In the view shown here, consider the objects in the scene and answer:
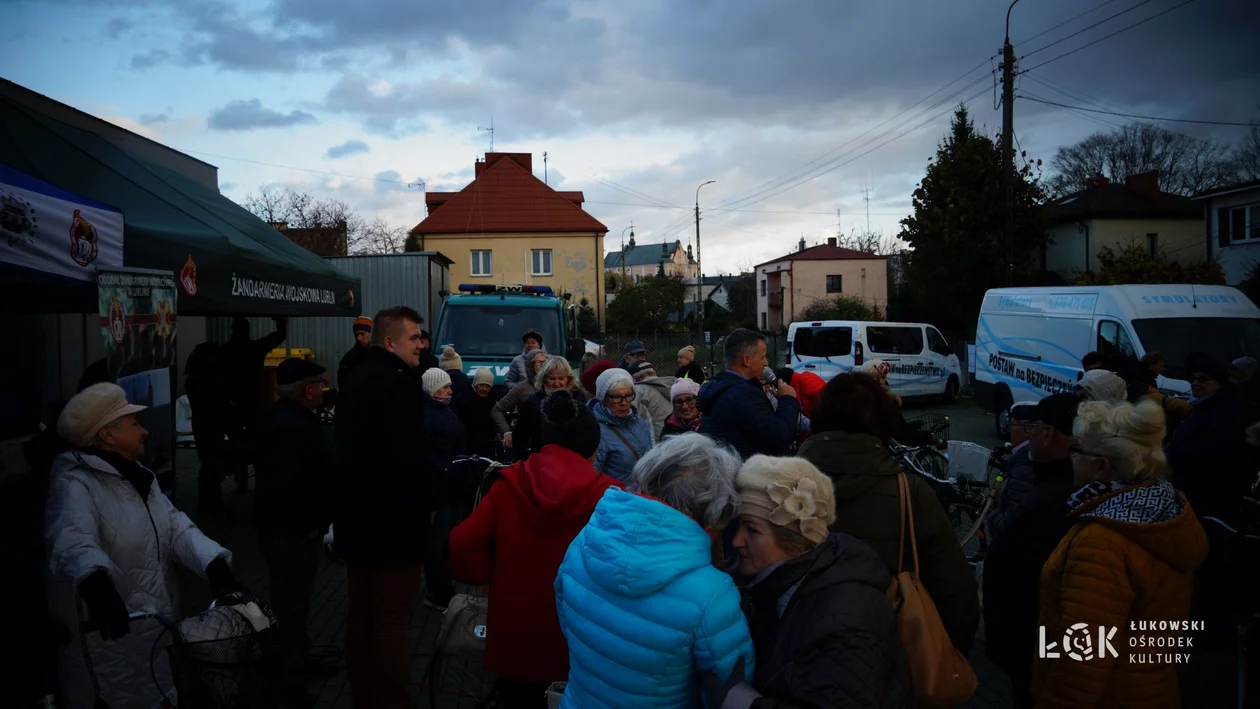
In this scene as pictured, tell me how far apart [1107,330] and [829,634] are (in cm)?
1241

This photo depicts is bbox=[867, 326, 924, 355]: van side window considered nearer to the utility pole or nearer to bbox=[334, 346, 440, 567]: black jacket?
the utility pole

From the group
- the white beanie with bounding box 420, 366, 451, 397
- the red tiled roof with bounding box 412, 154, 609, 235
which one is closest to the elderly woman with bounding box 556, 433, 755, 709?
the white beanie with bounding box 420, 366, 451, 397

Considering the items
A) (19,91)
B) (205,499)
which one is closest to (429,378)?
(205,499)

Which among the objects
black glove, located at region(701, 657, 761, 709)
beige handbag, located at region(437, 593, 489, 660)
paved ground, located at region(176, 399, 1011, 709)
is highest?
black glove, located at region(701, 657, 761, 709)

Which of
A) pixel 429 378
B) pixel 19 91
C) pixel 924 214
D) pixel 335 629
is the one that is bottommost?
pixel 335 629

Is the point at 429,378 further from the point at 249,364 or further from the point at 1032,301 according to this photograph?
the point at 1032,301

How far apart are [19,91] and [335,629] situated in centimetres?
615

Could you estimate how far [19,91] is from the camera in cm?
757

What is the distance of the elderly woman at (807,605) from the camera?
1791mm

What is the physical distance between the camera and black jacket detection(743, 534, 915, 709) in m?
1.78

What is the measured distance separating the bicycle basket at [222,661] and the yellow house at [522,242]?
126 feet

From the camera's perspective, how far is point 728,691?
1.86 metres

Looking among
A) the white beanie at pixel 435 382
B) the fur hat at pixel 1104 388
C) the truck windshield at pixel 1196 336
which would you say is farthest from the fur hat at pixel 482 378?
the truck windshield at pixel 1196 336

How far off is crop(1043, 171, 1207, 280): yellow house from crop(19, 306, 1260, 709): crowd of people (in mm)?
34613
